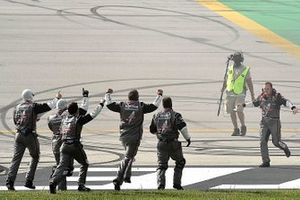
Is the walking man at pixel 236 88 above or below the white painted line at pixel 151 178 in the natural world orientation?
above

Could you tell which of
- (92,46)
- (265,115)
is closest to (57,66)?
(92,46)

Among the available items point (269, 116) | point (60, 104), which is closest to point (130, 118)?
point (60, 104)

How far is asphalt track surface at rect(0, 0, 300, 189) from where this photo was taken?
72.9ft

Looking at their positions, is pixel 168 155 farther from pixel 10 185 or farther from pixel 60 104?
pixel 10 185

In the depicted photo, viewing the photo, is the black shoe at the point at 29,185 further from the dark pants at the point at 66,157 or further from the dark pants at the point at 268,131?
the dark pants at the point at 268,131

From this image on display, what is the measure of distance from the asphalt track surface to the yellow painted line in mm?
318

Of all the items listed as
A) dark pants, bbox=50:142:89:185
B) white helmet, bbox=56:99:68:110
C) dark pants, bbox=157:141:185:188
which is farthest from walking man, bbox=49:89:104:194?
dark pants, bbox=157:141:185:188

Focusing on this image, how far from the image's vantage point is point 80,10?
43.8 metres

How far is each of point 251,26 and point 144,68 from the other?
9.04 m

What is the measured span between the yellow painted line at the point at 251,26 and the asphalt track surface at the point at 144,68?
32 centimetres

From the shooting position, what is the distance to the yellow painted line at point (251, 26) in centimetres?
3778

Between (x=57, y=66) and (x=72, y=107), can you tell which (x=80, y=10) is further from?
(x=72, y=107)

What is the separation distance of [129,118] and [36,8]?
27.0 meters

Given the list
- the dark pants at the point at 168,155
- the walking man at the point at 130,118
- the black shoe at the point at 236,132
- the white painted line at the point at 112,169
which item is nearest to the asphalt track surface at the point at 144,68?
the black shoe at the point at 236,132
